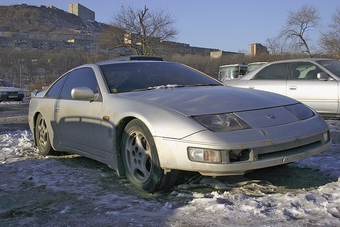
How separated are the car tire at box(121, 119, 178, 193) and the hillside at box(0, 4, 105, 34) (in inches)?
4561

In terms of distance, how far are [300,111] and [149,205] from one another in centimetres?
159

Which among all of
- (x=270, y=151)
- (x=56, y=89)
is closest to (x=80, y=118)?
(x=56, y=89)

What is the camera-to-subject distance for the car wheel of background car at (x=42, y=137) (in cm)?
→ 494

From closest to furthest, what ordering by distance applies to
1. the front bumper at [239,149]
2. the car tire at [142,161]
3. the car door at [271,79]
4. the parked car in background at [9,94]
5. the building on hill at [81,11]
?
the front bumper at [239,149] < the car tire at [142,161] < the car door at [271,79] < the parked car in background at [9,94] < the building on hill at [81,11]

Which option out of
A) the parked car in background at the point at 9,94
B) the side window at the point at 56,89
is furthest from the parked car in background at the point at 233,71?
the side window at the point at 56,89

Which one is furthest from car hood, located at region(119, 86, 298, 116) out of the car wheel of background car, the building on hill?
the building on hill

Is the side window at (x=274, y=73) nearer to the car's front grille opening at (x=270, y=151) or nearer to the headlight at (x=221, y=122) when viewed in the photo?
the car's front grille opening at (x=270, y=151)

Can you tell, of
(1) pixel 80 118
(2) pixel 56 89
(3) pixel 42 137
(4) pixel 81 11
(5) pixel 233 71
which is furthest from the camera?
(4) pixel 81 11

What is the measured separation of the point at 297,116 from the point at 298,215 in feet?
3.41

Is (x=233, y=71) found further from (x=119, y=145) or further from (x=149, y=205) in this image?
(x=149, y=205)

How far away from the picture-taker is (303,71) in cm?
745

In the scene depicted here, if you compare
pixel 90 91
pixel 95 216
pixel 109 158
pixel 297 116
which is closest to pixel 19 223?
pixel 95 216

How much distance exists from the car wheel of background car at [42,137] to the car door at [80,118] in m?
0.44

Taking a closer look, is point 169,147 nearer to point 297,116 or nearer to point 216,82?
point 297,116
